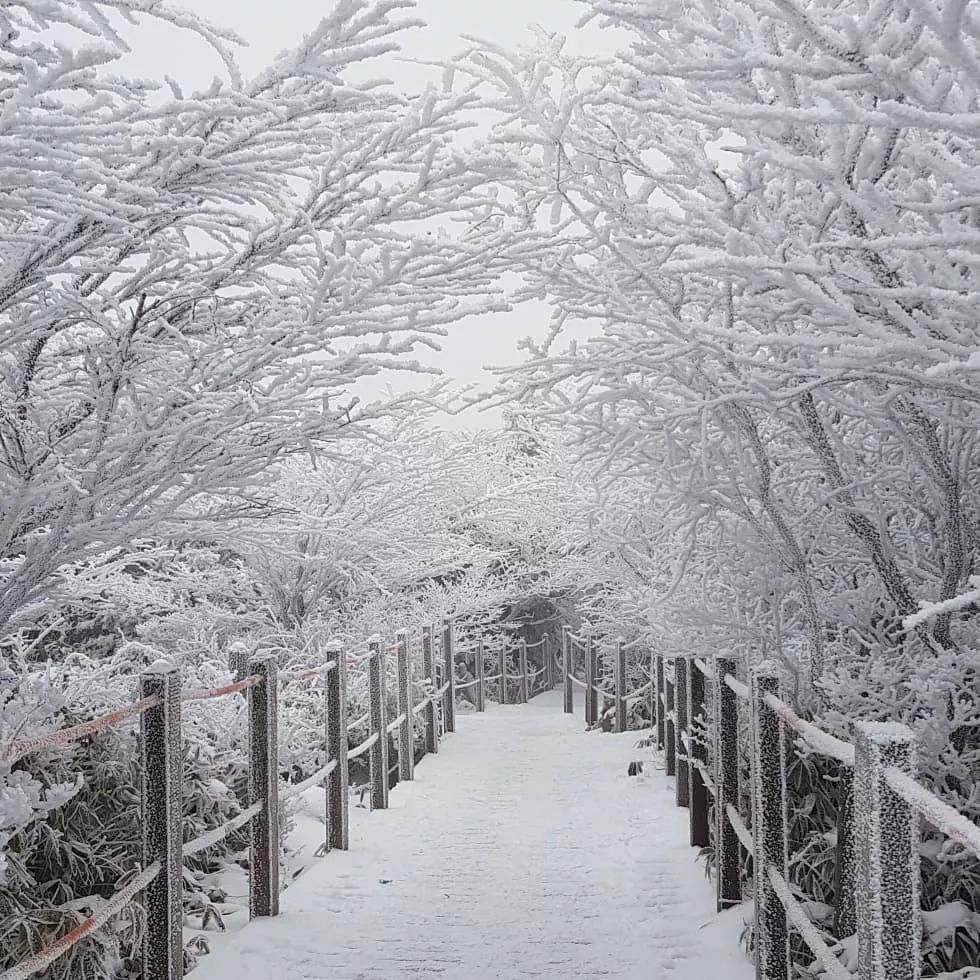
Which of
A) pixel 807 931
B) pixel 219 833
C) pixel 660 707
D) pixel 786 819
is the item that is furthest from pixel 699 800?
pixel 660 707

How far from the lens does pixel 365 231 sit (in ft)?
11.5

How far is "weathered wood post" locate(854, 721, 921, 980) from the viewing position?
2082mm

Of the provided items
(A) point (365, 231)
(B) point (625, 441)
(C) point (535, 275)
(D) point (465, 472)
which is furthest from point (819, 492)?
(D) point (465, 472)

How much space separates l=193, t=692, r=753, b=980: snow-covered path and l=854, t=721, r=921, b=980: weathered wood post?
7.56 feet

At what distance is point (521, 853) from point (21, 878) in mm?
3658

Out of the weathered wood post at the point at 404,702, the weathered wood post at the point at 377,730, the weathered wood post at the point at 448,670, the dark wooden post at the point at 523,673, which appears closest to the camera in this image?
the weathered wood post at the point at 377,730

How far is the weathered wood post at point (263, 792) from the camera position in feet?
16.5

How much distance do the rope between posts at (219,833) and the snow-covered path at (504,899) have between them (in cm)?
55

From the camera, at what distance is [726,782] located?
488 centimetres

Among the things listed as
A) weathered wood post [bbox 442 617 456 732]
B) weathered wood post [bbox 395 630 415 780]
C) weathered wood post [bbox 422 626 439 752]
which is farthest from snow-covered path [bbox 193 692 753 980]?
weathered wood post [bbox 442 617 456 732]

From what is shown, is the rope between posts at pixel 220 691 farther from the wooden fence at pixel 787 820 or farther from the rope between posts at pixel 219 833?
the wooden fence at pixel 787 820

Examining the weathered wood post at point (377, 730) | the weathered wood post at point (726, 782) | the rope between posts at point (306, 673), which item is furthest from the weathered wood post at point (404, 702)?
the weathered wood post at point (726, 782)

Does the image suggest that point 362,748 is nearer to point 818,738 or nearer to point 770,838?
point 770,838

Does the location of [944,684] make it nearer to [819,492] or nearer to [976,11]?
[819,492]
